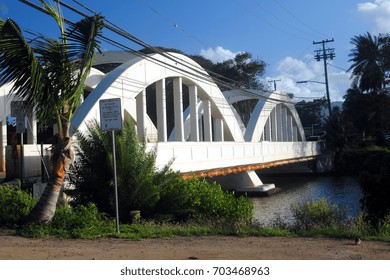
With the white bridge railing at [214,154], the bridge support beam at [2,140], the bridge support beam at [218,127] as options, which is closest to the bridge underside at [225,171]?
the white bridge railing at [214,154]

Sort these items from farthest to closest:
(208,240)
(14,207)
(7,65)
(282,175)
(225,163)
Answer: (282,175), (225,163), (14,207), (7,65), (208,240)

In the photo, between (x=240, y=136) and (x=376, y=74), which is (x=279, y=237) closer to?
(x=240, y=136)

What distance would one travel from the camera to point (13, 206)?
11.0m

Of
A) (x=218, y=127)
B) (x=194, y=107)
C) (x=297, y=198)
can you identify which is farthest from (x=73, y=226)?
(x=218, y=127)

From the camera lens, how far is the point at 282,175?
54.8 meters

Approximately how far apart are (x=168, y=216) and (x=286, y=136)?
146 feet

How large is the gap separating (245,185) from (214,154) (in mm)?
10366

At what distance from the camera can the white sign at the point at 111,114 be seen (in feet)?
31.7

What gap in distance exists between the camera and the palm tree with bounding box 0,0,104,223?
32.1 feet

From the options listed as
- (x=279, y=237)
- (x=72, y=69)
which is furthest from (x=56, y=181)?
(x=279, y=237)

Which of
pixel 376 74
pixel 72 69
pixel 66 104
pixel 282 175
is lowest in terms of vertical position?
pixel 282 175

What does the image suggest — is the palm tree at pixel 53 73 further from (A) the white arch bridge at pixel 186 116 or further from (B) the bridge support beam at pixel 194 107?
(B) the bridge support beam at pixel 194 107

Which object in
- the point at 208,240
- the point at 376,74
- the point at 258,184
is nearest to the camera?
the point at 208,240

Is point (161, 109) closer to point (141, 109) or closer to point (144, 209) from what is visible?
point (141, 109)
